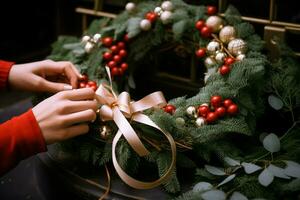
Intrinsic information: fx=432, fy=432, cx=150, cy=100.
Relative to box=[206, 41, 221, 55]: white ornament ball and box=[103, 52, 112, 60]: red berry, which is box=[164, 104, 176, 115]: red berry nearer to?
box=[206, 41, 221, 55]: white ornament ball

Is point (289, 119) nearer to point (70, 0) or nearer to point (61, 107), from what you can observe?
point (61, 107)

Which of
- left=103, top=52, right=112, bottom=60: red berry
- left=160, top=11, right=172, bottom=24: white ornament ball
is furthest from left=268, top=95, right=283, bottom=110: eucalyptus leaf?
left=103, top=52, right=112, bottom=60: red berry

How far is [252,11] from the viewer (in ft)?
4.18

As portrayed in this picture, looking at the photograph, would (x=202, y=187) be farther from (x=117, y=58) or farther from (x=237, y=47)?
(x=117, y=58)

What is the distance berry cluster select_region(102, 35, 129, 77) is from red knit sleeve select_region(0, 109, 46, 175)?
37 centimetres

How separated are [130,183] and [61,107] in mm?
211

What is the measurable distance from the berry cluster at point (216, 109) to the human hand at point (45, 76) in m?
0.33

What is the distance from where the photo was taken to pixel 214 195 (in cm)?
83

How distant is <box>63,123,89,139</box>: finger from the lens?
2.97 ft

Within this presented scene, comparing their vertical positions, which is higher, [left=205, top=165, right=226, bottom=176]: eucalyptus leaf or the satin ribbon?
the satin ribbon

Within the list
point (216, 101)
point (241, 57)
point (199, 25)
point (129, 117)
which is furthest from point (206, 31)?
point (129, 117)

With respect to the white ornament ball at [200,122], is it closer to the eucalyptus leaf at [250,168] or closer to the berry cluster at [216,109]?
the berry cluster at [216,109]

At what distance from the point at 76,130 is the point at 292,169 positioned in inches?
17.7

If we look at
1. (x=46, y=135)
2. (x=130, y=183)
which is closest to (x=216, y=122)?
(x=130, y=183)
